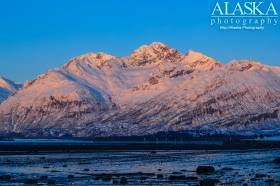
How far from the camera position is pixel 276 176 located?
95438 mm

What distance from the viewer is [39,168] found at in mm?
124188

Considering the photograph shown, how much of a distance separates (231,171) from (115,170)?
20.3 m

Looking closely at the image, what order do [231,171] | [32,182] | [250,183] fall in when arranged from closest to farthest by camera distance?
[250,183] < [32,182] < [231,171]

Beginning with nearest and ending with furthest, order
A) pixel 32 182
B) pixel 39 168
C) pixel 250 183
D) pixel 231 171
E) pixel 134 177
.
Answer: pixel 250 183 → pixel 32 182 → pixel 134 177 → pixel 231 171 → pixel 39 168

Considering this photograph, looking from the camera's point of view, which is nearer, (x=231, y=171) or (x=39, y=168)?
(x=231, y=171)

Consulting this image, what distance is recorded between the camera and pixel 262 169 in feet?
368

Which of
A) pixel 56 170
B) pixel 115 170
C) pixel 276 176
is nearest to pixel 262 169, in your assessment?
pixel 276 176

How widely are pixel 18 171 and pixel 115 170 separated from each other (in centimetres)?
1620

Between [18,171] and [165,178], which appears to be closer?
[165,178]

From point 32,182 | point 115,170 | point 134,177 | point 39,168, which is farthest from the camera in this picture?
point 39,168

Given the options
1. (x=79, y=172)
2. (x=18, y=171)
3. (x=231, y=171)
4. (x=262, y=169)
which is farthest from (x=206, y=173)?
(x=18, y=171)

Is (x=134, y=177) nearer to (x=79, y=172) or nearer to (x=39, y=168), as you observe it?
(x=79, y=172)

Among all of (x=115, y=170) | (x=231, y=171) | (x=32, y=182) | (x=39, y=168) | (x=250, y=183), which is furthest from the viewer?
(x=39, y=168)

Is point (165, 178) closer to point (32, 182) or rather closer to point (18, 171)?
point (32, 182)
